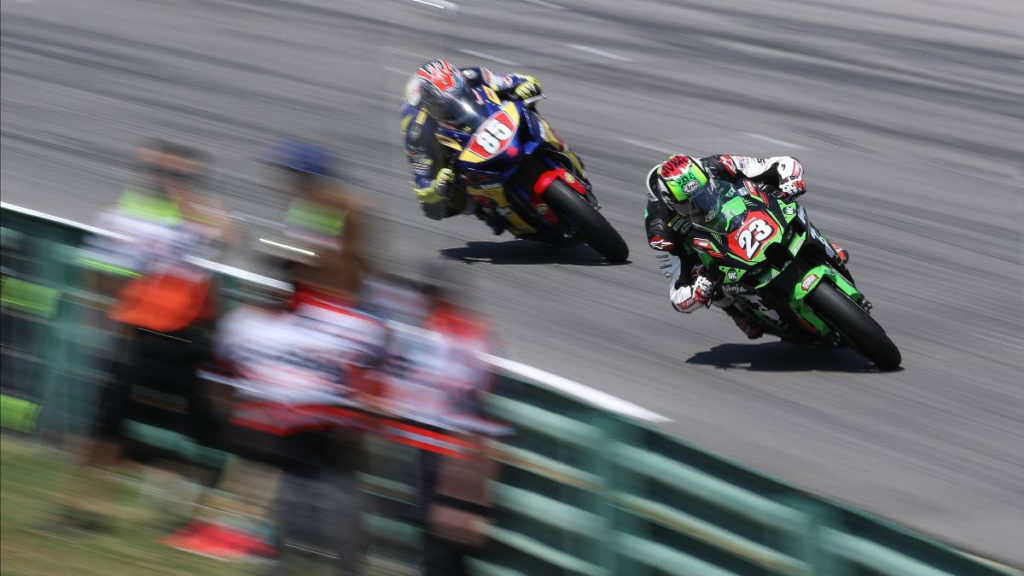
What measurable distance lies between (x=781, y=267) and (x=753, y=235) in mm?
268

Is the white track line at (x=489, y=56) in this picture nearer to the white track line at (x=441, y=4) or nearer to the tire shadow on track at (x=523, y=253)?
the white track line at (x=441, y=4)

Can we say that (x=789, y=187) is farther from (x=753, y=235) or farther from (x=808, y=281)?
(x=808, y=281)

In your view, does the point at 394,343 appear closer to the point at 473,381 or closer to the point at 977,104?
the point at 473,381

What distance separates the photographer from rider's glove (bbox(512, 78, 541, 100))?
1210 cm

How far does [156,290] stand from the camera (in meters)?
7.09

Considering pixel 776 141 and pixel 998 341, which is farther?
pixel 776 141

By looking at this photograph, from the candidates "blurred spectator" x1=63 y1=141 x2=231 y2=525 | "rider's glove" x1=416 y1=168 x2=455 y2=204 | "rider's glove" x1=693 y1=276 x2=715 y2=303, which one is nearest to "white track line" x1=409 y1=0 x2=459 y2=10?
"rider's glove" x1=416 y1=168 x2=455 y2=204

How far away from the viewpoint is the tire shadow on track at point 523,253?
12234mm

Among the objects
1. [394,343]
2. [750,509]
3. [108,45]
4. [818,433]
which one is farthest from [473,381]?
[108,45]

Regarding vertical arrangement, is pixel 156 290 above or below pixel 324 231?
below

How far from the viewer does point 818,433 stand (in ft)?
29.4

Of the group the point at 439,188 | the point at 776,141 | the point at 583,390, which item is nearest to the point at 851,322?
the point at 583,390

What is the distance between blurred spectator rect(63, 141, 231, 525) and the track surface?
3154mm

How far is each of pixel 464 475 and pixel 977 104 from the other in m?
12.4
